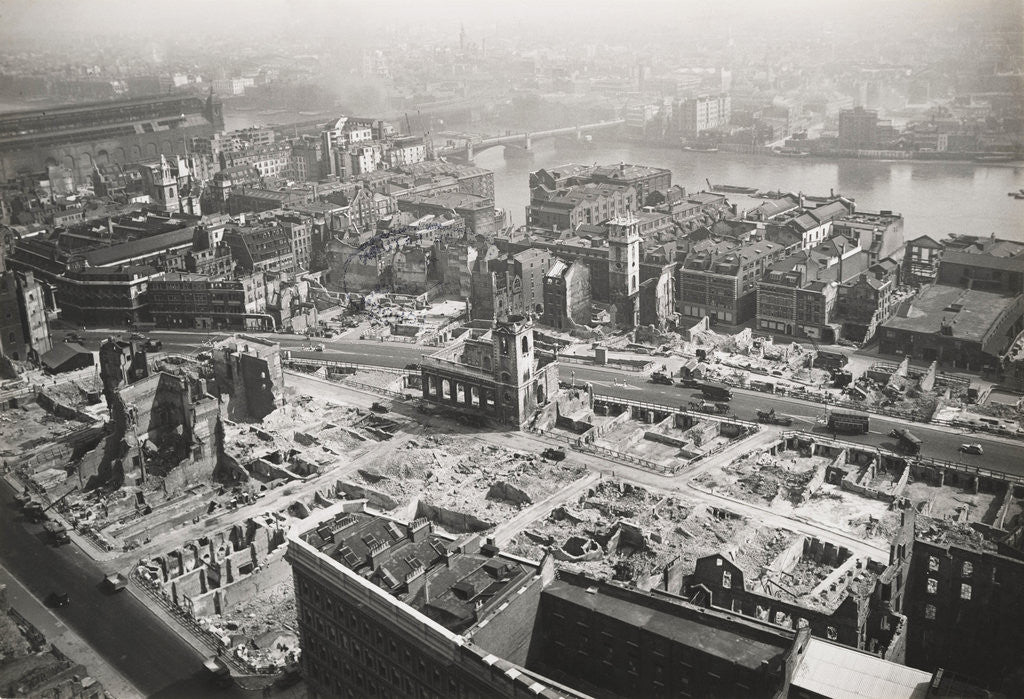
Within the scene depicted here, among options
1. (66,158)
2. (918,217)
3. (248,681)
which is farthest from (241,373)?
(66,158)

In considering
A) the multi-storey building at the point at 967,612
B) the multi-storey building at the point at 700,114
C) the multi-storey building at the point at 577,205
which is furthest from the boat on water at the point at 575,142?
the multi-storey building at the point at 967,612

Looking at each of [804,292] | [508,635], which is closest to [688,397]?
[804,292]

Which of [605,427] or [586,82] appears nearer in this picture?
[605,427]

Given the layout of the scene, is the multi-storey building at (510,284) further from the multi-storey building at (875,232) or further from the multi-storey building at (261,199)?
the multi-storey building at (261,199)

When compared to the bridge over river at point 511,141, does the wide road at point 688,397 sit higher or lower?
lower

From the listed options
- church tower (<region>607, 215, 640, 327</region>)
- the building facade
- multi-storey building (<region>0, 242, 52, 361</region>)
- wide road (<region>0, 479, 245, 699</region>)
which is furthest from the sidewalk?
church tower (<region>607, 215, 640, 327</region>)

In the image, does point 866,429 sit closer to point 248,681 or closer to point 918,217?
point 248,681

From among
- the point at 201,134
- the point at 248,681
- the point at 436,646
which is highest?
the point at 201,134
